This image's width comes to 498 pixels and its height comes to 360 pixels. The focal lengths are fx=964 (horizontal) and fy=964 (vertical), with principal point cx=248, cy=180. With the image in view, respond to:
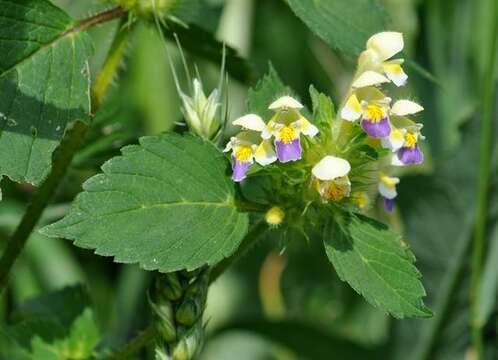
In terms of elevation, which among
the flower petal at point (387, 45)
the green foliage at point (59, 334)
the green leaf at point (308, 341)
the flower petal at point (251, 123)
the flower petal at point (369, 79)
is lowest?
the green leaf at point (308, 341)

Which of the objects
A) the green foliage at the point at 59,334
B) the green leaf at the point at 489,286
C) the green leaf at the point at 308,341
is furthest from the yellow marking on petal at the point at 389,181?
the green leaf at the point at 308,341

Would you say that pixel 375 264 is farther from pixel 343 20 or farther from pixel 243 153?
pixel 343 20

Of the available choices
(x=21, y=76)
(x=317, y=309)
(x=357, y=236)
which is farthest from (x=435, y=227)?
(x=21, y=76)

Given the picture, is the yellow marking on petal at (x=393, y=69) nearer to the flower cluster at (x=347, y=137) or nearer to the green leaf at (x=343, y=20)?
the flower cluster at (x=347, y=137)

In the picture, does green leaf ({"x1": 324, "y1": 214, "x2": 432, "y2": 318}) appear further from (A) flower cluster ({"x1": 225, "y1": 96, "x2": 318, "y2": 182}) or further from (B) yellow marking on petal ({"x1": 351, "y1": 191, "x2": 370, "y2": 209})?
(A) flower cluster ({"x1": 225, "y1": 96, "x2": 318, "y2": 182})

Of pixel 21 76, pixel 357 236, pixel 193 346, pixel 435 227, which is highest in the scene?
pixel 21 76

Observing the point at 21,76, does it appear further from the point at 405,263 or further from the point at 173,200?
the point at 405,263

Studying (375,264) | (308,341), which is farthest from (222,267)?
(308,341)
